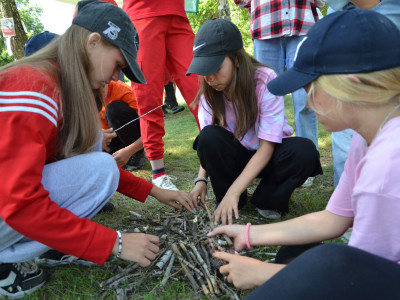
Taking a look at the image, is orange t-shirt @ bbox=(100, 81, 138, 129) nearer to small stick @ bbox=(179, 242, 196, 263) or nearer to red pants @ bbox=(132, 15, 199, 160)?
red pants @ bbox=(132, 15, 199, 160)

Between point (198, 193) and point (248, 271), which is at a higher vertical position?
point (248, 271)

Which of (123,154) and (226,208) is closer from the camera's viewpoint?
(226,208)

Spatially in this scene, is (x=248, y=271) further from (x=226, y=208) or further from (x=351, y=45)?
(x=351, y=45)

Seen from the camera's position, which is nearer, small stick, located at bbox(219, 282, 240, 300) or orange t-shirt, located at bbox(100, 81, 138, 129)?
small stick, located at bbox(219, 282, 240, 300)

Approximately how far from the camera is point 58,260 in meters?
2.13

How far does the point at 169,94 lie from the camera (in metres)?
8.83

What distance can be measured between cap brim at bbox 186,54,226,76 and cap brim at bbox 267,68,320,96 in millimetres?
772

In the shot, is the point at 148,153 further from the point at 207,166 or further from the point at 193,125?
the point at 193,125

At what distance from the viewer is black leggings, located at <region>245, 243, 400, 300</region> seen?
1.07 m

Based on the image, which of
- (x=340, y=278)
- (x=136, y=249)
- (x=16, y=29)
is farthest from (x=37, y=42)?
(x=16, y=29)

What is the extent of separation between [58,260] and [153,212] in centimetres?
88

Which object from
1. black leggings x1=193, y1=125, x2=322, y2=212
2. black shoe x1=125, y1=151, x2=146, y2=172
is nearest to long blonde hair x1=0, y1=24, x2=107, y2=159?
black leggings x1=193, y1=125, x2=322, y2=212

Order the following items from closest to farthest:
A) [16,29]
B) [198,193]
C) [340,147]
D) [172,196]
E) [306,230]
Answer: [306,230] → [172,196] → [198,193] → [340,147] → [16,29]

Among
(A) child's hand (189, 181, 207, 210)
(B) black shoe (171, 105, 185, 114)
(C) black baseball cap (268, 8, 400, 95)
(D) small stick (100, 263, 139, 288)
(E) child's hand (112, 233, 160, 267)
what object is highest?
(C) black baseball cap (268, 8, 400, 95)
